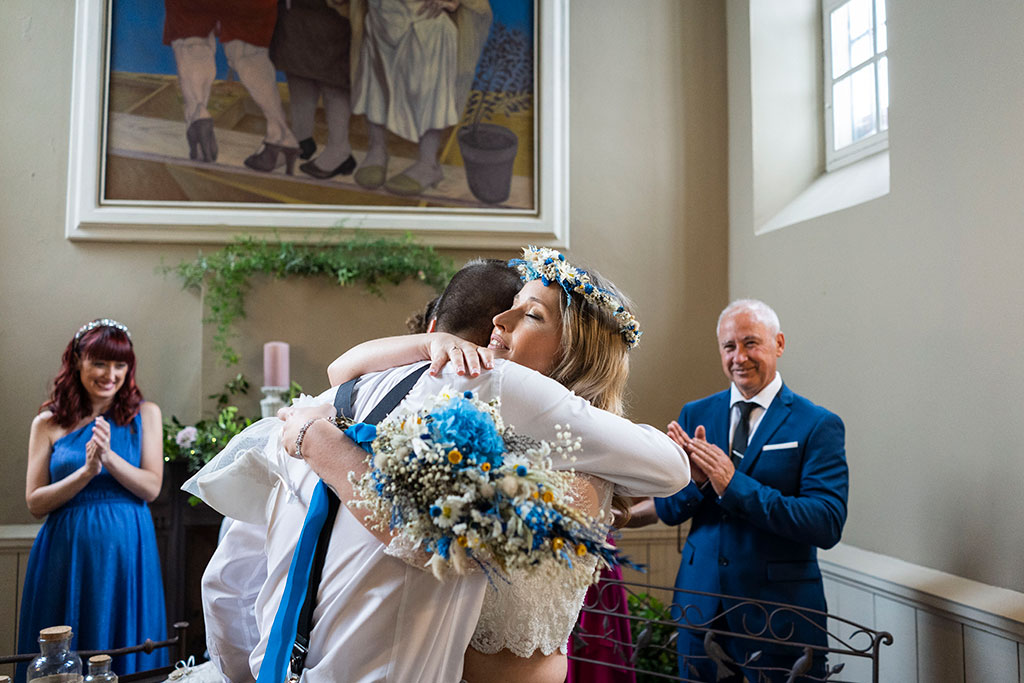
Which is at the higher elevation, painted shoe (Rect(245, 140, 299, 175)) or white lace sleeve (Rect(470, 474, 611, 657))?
painted shoe (Rect(245, 140, 299, 175))

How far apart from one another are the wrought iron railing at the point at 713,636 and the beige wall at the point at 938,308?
61 centimetres

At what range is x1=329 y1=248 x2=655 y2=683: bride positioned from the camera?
181 centimetres

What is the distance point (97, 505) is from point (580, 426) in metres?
3.44

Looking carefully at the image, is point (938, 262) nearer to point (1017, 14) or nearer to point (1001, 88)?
point (1001, 88)

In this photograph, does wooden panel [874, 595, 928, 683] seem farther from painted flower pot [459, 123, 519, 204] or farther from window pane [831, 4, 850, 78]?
painted flower pot [459, 123, 519, 204]

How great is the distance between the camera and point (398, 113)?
545cm

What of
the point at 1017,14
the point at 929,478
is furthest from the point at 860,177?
the point at 929,478

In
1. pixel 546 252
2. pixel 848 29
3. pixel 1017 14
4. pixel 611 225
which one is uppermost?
pixel 848 29

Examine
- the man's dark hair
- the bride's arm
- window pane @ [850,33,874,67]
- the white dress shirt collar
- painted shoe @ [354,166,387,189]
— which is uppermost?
window pane @ [850,33,874,67]

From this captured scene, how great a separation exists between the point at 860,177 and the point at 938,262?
3.68ft

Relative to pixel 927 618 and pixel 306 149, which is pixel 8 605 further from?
pixel 927 618

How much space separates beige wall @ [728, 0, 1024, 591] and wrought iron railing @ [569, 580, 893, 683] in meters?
0.61

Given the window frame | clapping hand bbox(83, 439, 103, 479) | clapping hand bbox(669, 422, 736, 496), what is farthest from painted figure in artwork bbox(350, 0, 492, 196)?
clapping hand bbox(669, 422, 736, 496)

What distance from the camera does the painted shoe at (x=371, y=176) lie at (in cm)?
540
